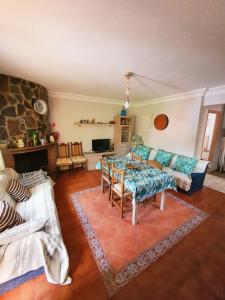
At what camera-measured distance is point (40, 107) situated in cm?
323

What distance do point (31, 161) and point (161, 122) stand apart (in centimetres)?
394

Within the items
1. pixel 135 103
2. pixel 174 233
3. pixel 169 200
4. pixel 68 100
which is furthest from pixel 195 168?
pixel 68 100

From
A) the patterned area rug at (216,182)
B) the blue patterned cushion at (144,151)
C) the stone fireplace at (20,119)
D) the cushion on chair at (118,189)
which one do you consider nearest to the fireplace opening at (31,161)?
the stone fireplace at (20,119)

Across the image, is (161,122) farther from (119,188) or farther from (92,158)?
(119,188)

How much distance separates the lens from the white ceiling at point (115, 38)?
3.27 feet

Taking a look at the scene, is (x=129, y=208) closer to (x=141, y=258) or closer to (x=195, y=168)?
(x=141, y=258)

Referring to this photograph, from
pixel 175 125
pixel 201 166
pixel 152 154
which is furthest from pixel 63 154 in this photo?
pixel 201 166

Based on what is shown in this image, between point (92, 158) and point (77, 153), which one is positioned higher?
point (77, 153)

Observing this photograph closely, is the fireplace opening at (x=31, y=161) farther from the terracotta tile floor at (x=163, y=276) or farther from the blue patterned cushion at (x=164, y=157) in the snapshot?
the blue patterned cushion at (x=164, y=157)

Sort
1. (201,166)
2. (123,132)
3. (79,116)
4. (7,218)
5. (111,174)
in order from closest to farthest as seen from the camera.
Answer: (7,218), (111,174), (201,166), (79,116), (123,132)

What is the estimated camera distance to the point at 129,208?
7.99ft

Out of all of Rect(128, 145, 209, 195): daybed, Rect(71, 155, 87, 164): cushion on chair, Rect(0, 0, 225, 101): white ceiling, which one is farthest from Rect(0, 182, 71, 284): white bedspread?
Rect(71, 155, 87, 164): cushion on chair

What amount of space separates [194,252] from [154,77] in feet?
9.20

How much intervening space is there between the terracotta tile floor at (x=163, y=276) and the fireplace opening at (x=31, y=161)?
1910mm
